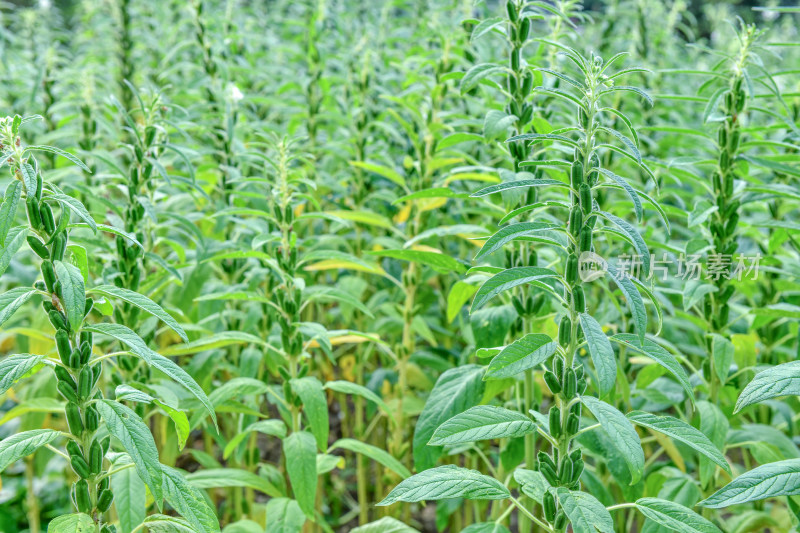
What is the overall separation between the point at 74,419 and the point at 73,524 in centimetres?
20

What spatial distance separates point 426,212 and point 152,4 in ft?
12.8

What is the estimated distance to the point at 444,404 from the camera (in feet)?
6.25

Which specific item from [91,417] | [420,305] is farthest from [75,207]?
[420,305]

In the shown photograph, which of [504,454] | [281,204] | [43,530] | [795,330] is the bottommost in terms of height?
[43,530]

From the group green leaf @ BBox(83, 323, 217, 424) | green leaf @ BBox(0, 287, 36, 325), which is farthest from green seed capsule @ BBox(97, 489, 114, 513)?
green leaf @ BBox(0, 287, 36, 325)

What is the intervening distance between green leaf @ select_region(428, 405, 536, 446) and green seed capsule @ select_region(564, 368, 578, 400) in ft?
0.32

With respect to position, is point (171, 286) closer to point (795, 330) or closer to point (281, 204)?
point (281, 204)

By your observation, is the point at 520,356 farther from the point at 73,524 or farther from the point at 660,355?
the point at 73,524

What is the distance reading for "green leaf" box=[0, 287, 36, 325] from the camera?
129 cm

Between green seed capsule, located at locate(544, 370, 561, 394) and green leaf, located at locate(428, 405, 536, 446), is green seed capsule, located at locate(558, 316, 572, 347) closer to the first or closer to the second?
green seed capsule, located at locate(544, 370, 561, 394)

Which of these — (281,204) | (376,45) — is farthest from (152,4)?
(281,204)

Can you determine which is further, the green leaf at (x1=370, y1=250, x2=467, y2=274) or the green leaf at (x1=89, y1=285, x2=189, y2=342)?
the green leaf at (x1=370, y1=250, x2=467, y2=274)

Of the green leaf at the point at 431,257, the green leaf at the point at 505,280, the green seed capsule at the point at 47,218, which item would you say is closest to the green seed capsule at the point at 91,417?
the green seed capsule at the point at 47,218

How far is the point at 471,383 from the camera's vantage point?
1944 millimetres
